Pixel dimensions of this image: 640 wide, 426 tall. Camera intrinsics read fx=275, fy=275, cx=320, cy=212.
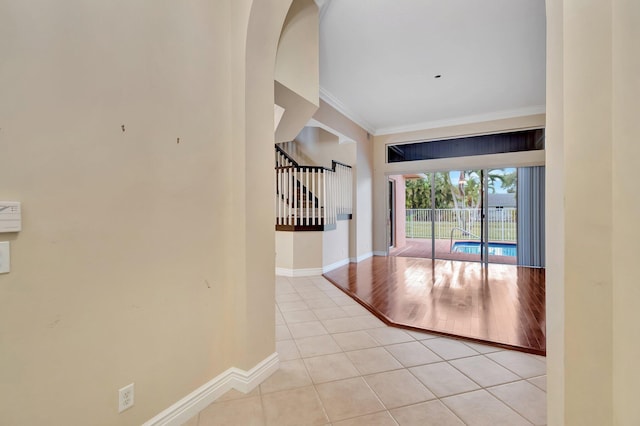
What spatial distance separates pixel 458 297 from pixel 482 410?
229 centimetres

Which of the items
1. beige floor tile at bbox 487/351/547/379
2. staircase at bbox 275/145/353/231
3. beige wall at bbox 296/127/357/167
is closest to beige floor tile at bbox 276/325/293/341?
beige floor tile at bbox 487/351/547/379

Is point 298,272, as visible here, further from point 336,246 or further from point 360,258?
point 360,258

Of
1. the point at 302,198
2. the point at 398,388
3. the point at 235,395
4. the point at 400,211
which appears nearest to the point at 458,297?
the point at 398,388

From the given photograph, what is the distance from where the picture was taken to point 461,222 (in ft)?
22.2

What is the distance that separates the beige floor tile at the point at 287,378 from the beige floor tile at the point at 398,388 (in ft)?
1.50

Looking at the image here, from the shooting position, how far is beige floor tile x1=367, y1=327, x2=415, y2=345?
101 inches

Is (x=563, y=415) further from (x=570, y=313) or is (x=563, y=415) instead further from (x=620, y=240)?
(x=620, y=240)

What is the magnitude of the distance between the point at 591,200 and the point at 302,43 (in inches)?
111

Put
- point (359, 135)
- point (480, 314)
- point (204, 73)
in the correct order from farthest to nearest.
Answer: point (359, 135) < point (480, 314) < point (204, 73)

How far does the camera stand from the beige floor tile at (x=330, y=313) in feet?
10.4

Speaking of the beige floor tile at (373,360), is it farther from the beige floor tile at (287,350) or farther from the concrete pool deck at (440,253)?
the concrete pool deck at (440,253)

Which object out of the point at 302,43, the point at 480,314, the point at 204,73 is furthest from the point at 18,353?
the point at 480,314

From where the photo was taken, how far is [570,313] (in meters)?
0.96

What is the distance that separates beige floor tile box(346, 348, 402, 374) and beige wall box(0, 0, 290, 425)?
74 cm
